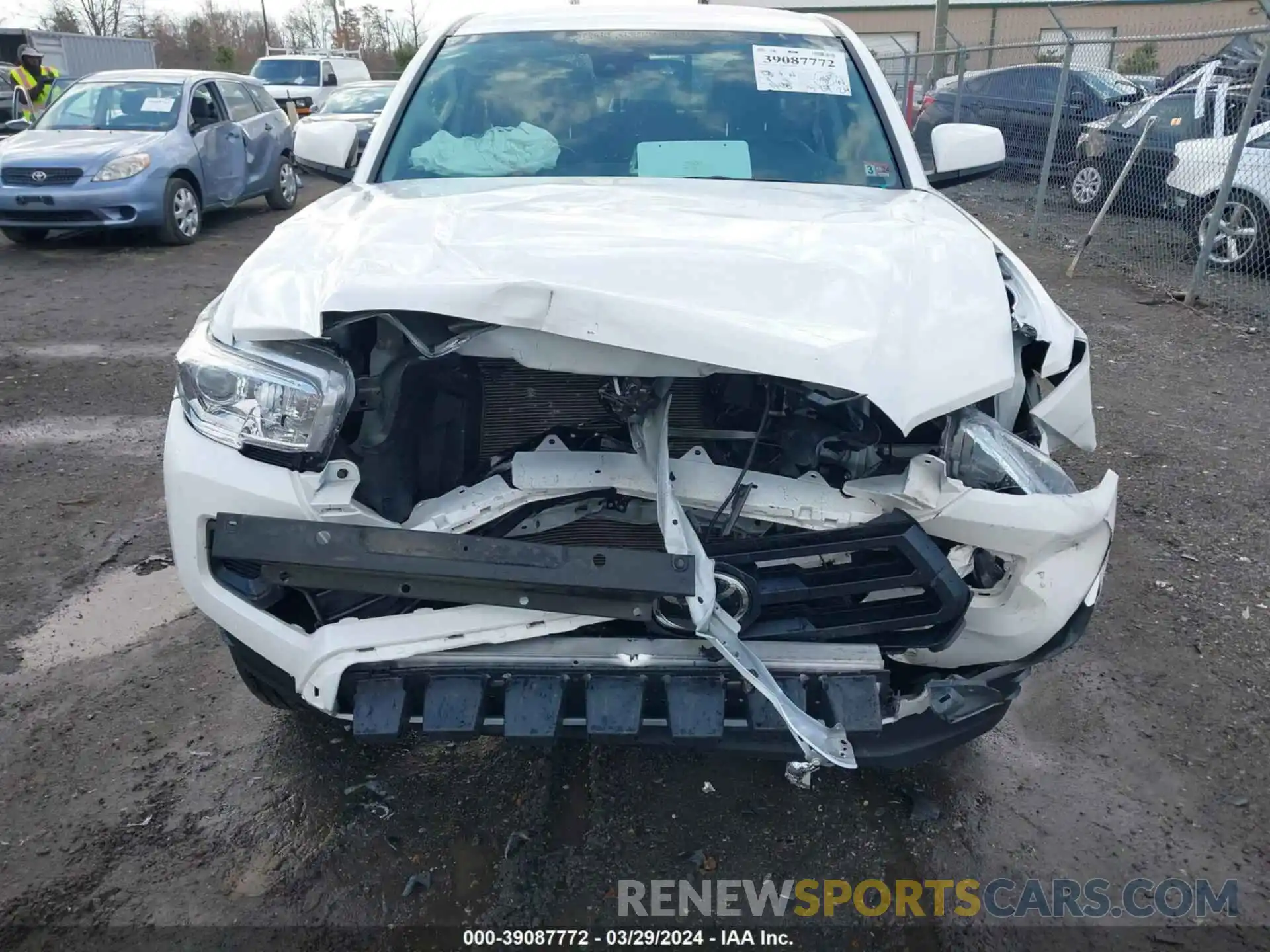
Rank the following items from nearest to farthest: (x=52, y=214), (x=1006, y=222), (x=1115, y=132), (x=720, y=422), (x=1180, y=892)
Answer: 1. (x=1180, y=892)
2. (x=720, y=422)
3. (x=52, y=214)
4. (x=1115, y=132)
5. (x=1006, y=222)

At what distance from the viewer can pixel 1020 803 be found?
99.5 inches

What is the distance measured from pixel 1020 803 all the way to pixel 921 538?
104 centimetres

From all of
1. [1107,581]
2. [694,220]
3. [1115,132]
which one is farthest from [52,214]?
[1115,132]

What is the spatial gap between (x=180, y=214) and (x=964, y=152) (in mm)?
8539

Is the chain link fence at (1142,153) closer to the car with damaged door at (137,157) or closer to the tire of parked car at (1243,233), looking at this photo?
the tire of parked car at (1243,233)

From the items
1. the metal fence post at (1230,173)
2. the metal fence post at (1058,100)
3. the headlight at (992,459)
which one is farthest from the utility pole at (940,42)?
the headlight at (992,459)

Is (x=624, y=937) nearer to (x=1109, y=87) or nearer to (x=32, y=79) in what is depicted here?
(x=1109, y=87)

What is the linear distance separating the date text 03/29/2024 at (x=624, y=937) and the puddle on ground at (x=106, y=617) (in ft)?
5.87

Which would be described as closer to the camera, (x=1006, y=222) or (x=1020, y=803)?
(x=1020, y=803)

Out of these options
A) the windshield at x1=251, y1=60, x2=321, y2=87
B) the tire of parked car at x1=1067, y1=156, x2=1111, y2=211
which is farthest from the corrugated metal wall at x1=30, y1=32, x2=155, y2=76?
the tire of parked car at x1=1067, y1=156, x2=1111, y2=211

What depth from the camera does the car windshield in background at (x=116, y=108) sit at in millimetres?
9516

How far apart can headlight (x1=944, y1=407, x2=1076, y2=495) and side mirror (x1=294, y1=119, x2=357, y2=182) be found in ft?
8.16

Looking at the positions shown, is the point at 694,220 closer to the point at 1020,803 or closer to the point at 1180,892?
the point at 1020,803

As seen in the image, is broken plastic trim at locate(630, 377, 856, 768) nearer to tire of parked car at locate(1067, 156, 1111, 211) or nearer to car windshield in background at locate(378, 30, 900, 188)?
car windshield in background at locate(378, 30, 900, 188)
